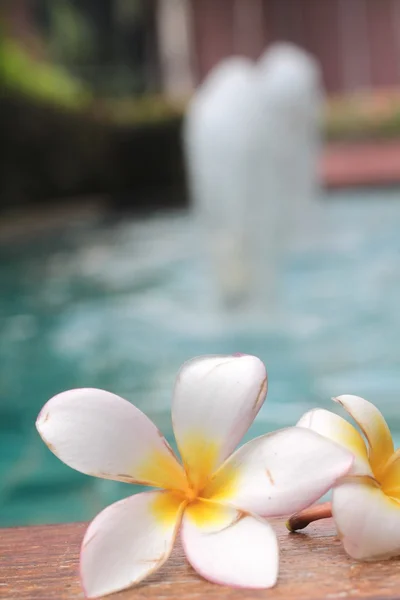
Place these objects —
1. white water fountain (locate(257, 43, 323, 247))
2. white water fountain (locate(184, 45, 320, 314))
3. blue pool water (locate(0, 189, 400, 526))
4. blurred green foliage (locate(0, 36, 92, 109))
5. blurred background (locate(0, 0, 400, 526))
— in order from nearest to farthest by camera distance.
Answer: blue pool water (locate(0, 189, 400, 526)), blurred background (locate(0, 0, 400, 526)), white water fountain (locate(184, 45, 320, 314)), white water fountain (locate(257, 43, 323, 247)), blurred green foliage (locate(0, 36, 92, 109))

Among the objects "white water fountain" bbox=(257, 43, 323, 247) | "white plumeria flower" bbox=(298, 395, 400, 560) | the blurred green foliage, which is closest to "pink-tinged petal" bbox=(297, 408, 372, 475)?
"white plumeria flower" bbox=(298, 395, 400, 560)

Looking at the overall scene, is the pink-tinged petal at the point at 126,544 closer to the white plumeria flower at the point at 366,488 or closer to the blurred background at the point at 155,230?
the white plumeria flower at the point at 366,488

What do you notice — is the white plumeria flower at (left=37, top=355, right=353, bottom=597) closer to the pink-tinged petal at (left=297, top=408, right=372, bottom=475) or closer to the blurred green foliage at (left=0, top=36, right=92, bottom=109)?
→ the pink-tinged petal at (left=297, top=408, right=372, bottom=475)

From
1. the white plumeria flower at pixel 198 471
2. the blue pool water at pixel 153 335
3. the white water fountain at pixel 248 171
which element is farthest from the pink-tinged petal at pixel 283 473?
the white water fountain at pixel 248 171

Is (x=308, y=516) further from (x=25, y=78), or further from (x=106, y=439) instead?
(x=25, y=78)

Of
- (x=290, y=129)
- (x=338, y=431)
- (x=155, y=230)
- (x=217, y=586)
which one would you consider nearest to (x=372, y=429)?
(x=338, y=431)

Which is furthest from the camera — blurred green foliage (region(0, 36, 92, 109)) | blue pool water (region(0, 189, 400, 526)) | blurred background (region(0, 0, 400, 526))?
blurred green foliage (region(0, 36, 92, 109))
